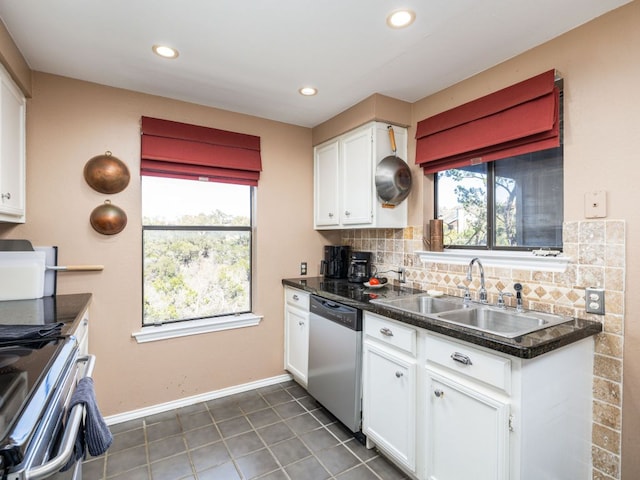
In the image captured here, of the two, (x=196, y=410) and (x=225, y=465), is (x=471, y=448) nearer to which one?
(x=225, y=465)

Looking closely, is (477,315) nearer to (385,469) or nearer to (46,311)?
(385,469)

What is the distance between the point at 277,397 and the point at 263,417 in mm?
313

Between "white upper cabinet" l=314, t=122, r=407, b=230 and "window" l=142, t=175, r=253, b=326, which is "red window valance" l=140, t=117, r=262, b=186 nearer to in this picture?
"window" l=142, t=175, r=253, b=326

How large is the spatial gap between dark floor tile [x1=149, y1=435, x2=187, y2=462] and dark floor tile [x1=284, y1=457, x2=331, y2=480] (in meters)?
0.72

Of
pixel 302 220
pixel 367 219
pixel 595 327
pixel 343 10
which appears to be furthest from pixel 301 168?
pixel 595 327

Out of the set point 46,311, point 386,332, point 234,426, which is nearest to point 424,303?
point 386,332

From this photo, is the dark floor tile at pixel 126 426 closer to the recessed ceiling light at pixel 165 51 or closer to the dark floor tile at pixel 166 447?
the dark floor tile at pixel 166 447

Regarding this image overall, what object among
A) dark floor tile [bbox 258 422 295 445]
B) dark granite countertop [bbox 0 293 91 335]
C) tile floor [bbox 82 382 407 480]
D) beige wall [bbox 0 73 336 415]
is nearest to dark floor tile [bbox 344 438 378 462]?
tile floor [bbox 82 382 407 480]

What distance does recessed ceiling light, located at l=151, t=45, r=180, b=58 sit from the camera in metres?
1.90

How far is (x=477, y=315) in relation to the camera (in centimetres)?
196

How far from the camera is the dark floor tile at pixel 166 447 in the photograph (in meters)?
2.05

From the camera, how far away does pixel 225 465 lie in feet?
6.45

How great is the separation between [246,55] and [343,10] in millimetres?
682

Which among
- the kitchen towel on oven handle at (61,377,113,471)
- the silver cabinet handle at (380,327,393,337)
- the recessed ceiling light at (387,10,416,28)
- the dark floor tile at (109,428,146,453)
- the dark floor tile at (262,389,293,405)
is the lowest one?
the dark floor tile at (109,428,146,453)
